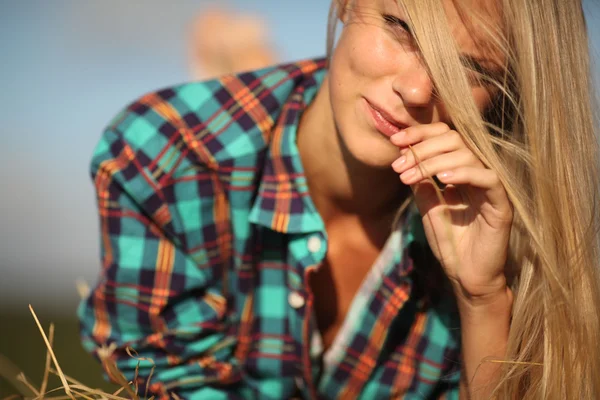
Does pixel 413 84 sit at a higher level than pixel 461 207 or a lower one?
higher

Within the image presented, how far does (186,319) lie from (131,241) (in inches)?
9.0

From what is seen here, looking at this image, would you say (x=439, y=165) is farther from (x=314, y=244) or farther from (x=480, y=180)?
(x=314, y=244)

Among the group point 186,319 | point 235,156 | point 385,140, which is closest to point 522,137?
point 385,140

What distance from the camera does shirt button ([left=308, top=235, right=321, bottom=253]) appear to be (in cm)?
152

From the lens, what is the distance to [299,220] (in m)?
1.53

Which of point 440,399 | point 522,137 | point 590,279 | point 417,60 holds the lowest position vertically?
point 440,399

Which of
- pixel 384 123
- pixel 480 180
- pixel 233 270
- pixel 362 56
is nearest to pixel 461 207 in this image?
pixel 480 180

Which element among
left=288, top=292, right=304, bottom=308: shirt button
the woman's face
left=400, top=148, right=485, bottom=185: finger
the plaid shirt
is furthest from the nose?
left=288, top=292, right=304, bottom=308: shirt button

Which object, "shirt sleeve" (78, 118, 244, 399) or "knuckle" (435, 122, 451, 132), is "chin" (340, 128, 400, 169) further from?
"shirt sleeve" (78, 118, 244, 399)

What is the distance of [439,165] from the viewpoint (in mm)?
1193

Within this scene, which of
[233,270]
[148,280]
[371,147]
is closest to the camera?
[371,147]

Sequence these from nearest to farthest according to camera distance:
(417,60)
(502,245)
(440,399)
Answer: (417,60) < (502,245) < (440,399)

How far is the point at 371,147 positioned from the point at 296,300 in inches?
18.5

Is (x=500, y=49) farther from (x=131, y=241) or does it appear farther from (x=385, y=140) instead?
(x=131, y=241)
